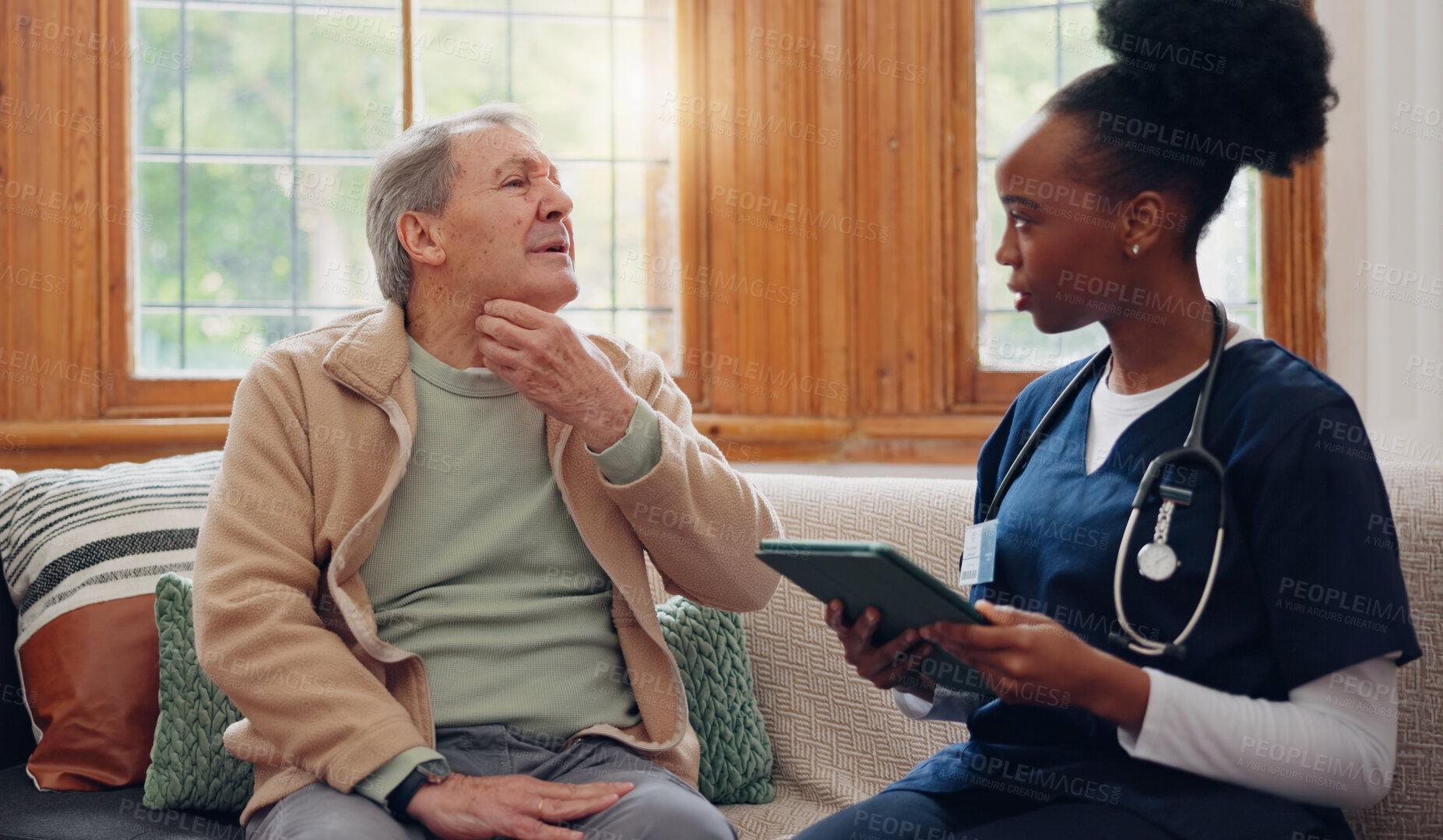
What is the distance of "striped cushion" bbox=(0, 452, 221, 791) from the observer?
177 centimetres

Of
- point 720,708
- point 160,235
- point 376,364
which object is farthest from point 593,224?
point 720,708

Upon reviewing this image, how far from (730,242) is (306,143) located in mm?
1146

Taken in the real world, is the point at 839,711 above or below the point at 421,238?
below

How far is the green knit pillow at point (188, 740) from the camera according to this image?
66.9 inches

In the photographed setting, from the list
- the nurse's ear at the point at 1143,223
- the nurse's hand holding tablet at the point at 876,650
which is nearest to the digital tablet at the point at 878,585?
the nurse's hand holding tablet at the point at 876,650

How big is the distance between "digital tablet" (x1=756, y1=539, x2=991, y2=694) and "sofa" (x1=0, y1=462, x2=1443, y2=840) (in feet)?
1.94

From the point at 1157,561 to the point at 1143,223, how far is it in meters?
0.39

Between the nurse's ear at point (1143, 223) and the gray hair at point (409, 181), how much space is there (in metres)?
0.96

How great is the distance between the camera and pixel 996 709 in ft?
4.47

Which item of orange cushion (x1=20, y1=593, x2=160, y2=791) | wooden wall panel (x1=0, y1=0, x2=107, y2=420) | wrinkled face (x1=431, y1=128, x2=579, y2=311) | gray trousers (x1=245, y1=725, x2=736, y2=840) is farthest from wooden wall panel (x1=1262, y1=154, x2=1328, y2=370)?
wooden wall panel (x1=0, y1=0, x2=107, y2=420)

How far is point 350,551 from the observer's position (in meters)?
1.51

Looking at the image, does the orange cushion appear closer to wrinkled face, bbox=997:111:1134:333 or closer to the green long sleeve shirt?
the green long sleeve shirt

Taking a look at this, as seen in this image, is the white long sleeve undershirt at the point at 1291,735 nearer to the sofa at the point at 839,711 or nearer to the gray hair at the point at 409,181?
the sofa at the point at 839,711

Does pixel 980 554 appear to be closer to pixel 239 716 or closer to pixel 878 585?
pixel 878 585
